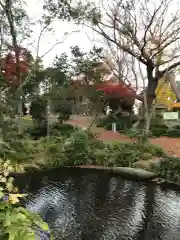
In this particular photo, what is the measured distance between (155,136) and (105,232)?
11805 millimetres

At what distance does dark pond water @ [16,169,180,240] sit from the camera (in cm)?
A: 459

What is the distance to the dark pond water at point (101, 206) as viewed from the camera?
4.59 metres

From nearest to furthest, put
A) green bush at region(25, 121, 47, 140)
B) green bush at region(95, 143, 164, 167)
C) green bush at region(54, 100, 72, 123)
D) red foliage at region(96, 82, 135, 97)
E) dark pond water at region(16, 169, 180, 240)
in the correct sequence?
dark pond water at region(16, 169, 180, 240) < green bush at region(95, 143, 164, 167) < green bush at region(25, 121, 47, 140) < green bush at region(54, 100, 72, 123) < red foliage at region(96, 82, 135, 97)

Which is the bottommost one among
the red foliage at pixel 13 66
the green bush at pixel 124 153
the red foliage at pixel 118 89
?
the green bush at pixel 124 153

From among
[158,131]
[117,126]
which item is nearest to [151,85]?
[158,131]

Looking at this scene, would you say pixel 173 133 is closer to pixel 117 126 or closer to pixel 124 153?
pixel 117 126

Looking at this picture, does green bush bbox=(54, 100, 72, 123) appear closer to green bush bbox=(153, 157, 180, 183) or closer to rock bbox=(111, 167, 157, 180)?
rock bbox=(111, 167, 157, 180)

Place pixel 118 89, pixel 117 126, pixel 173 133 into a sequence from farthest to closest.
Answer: pixel 117 126
pixel 118 89
pixel 173 133

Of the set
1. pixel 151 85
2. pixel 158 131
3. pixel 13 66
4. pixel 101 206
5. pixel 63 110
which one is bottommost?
pixel 101 206


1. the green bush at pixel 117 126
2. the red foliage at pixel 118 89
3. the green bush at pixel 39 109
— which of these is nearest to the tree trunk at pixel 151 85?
the red foliage at pixel 118 89

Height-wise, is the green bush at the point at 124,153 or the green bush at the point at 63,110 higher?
the green bush at the point at 63,110

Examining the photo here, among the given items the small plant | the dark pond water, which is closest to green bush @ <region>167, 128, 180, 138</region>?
the dark pond water

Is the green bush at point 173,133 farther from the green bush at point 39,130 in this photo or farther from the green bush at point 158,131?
the green bush at point 39,130

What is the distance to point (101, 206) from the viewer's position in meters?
5.84
